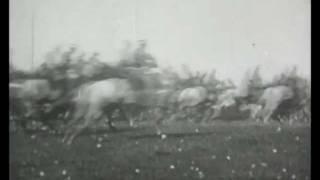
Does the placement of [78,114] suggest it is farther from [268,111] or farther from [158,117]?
[268,111]

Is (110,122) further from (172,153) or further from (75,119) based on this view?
(172,153)

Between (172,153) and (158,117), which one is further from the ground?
(158,117)

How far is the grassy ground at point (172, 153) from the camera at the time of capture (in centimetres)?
145

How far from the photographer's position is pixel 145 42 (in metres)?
1.50

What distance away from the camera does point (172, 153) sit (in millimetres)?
1488

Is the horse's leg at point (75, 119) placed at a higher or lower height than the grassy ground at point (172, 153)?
higher

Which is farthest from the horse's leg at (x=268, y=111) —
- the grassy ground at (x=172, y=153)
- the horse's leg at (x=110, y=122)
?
the horse's leg at (x=110, y=122)

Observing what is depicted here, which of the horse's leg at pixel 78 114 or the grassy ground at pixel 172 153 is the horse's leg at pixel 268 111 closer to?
the grassy ground at pixel 172 153

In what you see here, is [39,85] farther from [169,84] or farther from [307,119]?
[307,119]

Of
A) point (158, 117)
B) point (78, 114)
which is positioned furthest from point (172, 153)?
point (78, 114)

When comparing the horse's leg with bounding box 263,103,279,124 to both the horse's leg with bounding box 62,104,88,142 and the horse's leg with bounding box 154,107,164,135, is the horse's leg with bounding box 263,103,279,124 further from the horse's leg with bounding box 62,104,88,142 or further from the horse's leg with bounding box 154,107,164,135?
the horse's leg with bounding box 62,104,88,142

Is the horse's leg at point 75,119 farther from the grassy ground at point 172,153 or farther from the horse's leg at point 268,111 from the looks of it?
the horse's leg at point 268,111

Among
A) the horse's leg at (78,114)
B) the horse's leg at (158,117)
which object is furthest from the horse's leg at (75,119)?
the horse's leg at (158,117)
